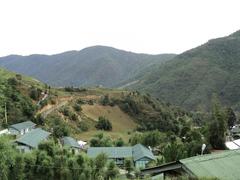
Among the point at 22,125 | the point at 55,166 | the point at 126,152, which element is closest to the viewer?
the point at 55,166

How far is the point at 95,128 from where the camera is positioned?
343 ft

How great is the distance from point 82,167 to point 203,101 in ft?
453

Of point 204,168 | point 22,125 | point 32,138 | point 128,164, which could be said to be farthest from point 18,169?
point 22,125

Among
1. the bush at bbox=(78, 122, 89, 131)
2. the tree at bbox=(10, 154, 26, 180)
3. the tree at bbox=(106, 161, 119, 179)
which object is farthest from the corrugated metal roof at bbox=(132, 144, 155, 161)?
the bush at bbox=(78, 122, 89, 131)

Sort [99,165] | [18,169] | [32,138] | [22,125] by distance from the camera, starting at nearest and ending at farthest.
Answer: [18,169]
[99,165]
[32,138]
[22,125]

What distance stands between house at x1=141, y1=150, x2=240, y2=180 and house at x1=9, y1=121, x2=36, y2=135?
63494 millimetres

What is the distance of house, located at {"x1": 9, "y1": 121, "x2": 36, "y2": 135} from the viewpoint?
250 feet

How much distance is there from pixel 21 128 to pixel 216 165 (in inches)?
2652

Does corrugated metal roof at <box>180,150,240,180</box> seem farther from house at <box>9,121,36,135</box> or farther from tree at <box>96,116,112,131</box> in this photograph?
tree at <box>96,116,112,131</box>

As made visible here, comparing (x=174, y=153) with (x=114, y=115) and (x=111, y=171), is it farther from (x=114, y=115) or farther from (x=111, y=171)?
(x=114, y=115)

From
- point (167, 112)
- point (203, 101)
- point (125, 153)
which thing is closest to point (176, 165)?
point (125, 153)

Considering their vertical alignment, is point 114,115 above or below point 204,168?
below

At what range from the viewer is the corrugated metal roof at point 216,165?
43.5 feet

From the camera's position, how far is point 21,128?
7831 cm
